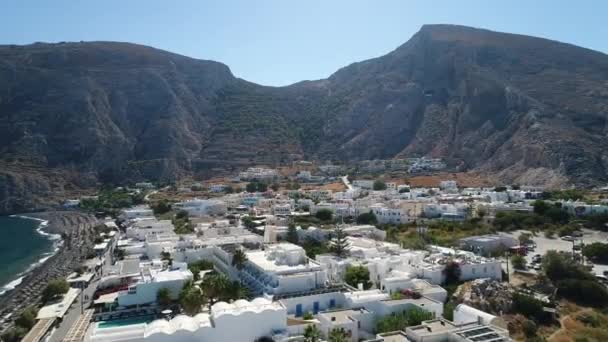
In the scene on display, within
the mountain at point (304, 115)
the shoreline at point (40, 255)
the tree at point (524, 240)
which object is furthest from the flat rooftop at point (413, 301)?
the mountain at point (304, 115)

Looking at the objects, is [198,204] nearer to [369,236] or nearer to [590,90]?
[369,236]

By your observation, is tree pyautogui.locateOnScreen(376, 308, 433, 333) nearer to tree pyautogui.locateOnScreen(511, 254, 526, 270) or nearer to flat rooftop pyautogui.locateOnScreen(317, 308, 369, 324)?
flat rooftop pyautogui.locateOnScreen(317, 308, 369, 324)

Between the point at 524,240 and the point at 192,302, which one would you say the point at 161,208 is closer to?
the point at 192,302

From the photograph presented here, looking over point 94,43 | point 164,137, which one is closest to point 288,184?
point 164,137

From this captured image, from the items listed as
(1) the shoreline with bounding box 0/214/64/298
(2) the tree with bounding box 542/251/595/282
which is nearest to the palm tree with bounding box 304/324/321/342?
(2) the tree with bounding box 542/251/595/282

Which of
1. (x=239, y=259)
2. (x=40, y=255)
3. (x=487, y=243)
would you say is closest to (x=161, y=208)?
(x=40, y=255)

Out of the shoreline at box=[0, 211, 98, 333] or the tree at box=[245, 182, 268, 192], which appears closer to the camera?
the shoreline at box=[0, 211, 98, 333]
